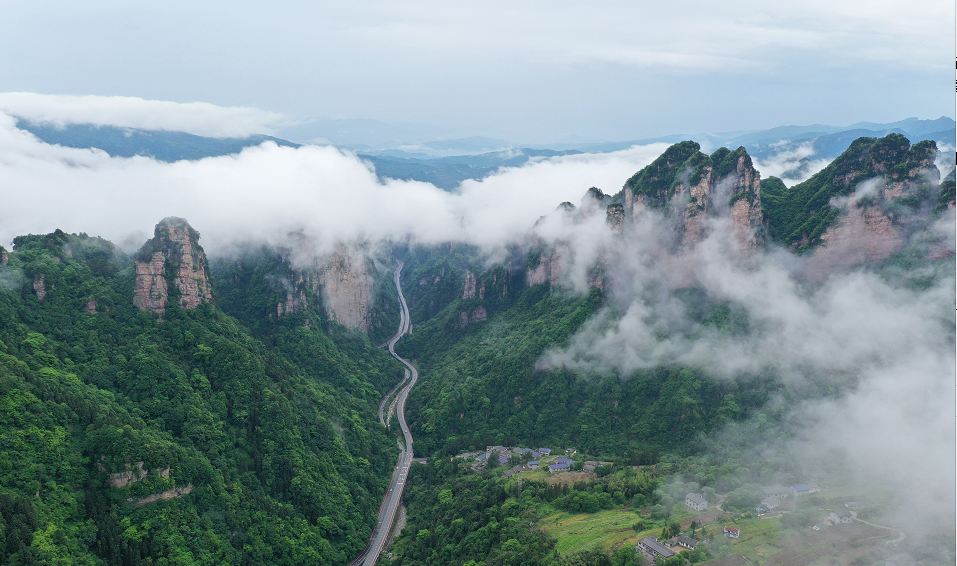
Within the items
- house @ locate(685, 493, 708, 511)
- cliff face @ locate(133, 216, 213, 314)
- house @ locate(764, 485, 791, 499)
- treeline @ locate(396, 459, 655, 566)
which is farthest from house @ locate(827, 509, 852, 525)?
cliff face @ locate(133, 216, 213, 314)

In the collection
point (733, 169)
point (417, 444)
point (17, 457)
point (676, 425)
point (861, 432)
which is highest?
point (733, 169)

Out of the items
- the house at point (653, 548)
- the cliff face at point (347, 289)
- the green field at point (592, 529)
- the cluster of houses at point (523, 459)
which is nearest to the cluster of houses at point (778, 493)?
the house at point (653, 548)

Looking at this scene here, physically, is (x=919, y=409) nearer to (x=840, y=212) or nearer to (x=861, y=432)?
(x=861, y=432)

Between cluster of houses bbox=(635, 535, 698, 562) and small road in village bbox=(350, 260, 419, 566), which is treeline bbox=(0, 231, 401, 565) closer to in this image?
small road in village bbox=(350, 260, 419, 566)

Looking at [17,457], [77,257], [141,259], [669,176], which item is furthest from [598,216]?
[17,457]

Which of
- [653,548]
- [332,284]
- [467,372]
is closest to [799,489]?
[653,548]

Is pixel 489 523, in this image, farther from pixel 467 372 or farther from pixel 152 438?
pixel 467 372
